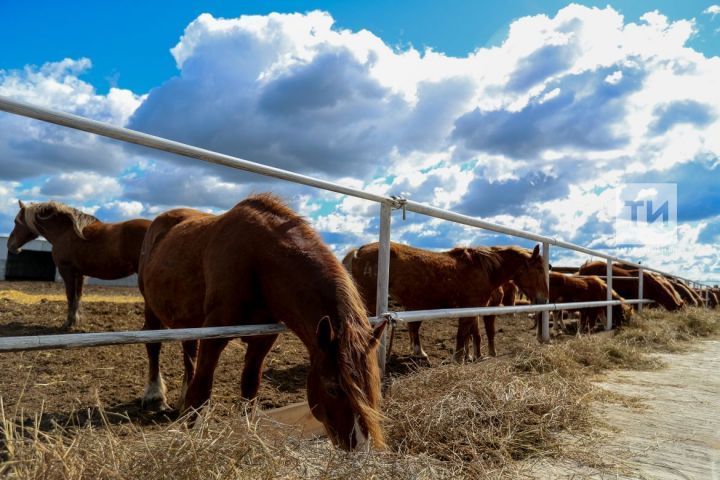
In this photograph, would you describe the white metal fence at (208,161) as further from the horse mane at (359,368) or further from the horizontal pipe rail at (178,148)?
the horse mane at (359,368)

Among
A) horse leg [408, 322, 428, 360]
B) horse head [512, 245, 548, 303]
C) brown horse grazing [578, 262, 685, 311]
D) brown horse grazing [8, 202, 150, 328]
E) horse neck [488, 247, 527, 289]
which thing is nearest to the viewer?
horse leg [408, 322, 428, 360]

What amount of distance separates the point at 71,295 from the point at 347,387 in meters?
7.50

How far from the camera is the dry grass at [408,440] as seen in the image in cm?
168

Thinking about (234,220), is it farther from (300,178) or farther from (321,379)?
(321,379)

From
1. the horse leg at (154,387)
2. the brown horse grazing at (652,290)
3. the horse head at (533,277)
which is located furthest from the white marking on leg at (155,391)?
the brown horse grazing at (652,290)

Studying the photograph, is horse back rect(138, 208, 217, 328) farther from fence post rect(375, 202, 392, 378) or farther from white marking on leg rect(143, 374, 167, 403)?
fence post rect(375, 202, 392, 378)

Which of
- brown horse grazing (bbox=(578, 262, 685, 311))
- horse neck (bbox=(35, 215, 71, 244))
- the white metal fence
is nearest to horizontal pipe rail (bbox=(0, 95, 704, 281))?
the white metal fence

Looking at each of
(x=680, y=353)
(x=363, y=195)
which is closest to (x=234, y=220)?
(x=363, y=195)

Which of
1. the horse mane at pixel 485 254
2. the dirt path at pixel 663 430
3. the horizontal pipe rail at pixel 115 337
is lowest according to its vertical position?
the dirt path at pixel 663 430

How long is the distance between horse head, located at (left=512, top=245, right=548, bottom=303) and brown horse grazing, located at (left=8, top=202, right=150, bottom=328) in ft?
19.6

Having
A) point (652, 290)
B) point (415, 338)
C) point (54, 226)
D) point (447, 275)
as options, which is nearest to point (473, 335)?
point (415, 338)

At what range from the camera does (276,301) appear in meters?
2.80

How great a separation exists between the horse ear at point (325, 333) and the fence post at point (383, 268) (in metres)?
1.08

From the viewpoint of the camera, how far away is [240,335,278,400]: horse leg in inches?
126
